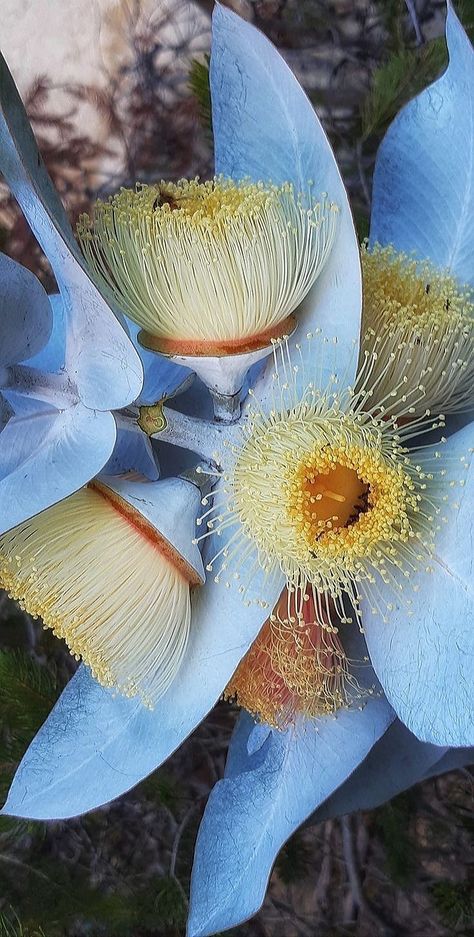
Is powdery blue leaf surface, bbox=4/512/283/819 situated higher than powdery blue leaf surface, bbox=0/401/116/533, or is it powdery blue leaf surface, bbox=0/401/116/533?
powdery blue leaf surface, bbox=0/401/116/533

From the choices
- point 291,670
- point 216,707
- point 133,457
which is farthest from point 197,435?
point 216,707

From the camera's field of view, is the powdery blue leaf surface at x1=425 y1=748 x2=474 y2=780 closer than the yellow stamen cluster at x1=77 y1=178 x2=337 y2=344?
No

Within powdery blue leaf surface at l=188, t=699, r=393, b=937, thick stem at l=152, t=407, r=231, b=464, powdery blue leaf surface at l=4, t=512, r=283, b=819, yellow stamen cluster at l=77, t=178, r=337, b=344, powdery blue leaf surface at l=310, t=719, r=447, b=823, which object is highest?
yellow stamen cluster at l=77, t=178, r=337, b=344

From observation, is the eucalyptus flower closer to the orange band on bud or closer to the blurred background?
the orange band on bud

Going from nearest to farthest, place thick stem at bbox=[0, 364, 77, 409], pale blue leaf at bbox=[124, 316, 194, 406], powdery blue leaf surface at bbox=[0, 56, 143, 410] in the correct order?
powdery blue leaf surface at bbox=[0, 56, 143, 410] < thick stem at bbox=[0, 364, 77, 409] < pale blue leaf at bbox=[124, 316, 194, 406]

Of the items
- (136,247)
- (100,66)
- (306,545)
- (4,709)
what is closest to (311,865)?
(4,709)

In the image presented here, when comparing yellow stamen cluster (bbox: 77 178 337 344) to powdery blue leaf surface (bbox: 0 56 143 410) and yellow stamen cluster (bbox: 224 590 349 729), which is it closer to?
powdery blue leaf surface (bbox: 0 56 143 410)

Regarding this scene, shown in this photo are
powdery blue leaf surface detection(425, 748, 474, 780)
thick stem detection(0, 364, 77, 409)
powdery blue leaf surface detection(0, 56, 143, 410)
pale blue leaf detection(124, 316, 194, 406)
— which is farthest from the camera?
powdery blue leaf surface detection(425, 748, 474, 780)

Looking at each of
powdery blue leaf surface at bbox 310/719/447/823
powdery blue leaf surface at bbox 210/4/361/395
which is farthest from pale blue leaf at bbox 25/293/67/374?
powdery blue leaf surface at bbox 310/719/447/823
